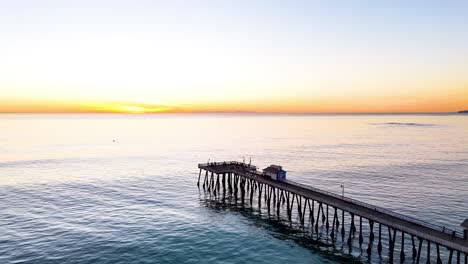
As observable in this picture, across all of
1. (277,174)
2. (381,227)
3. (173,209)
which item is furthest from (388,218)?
(173,209)

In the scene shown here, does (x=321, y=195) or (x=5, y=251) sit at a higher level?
(x=321, y=195)

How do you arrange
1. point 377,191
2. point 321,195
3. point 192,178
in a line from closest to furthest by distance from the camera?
point 321,195 → point 377,191 → point 192,178

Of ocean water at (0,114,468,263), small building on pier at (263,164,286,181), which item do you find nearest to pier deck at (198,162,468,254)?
small building on pier at (263,164,286,181)

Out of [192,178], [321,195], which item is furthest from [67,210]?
[321,195]

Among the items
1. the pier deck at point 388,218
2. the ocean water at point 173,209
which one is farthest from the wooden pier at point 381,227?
the ocean water at point 173,209

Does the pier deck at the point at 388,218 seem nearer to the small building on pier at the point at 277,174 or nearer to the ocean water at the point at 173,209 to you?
the small building on pier at the point at 277,174

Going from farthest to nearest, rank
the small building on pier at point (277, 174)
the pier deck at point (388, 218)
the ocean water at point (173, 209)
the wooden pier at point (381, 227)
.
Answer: the small building on pier at point (277, 174)
the ocean water at point (173, 209)
the wooden pier at point (381, 227)
the pier deck at point (388, 218)

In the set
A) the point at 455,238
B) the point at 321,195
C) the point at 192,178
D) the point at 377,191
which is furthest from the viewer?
the point at 192,178

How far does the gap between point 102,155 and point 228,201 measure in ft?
270

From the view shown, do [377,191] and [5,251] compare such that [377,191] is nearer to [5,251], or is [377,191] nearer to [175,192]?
[175,192]

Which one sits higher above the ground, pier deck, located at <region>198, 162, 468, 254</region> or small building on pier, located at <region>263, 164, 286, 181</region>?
small building on pier, located at <region>263, 164, 286, 181</region>

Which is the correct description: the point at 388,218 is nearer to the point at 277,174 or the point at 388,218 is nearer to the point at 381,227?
the point at 381,227

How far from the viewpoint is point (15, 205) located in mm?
62219

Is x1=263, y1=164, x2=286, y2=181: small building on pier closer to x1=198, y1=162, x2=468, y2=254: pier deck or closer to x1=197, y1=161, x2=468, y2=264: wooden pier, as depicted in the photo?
x1=198, y1=162, x2=468, y2=254: pier deck
